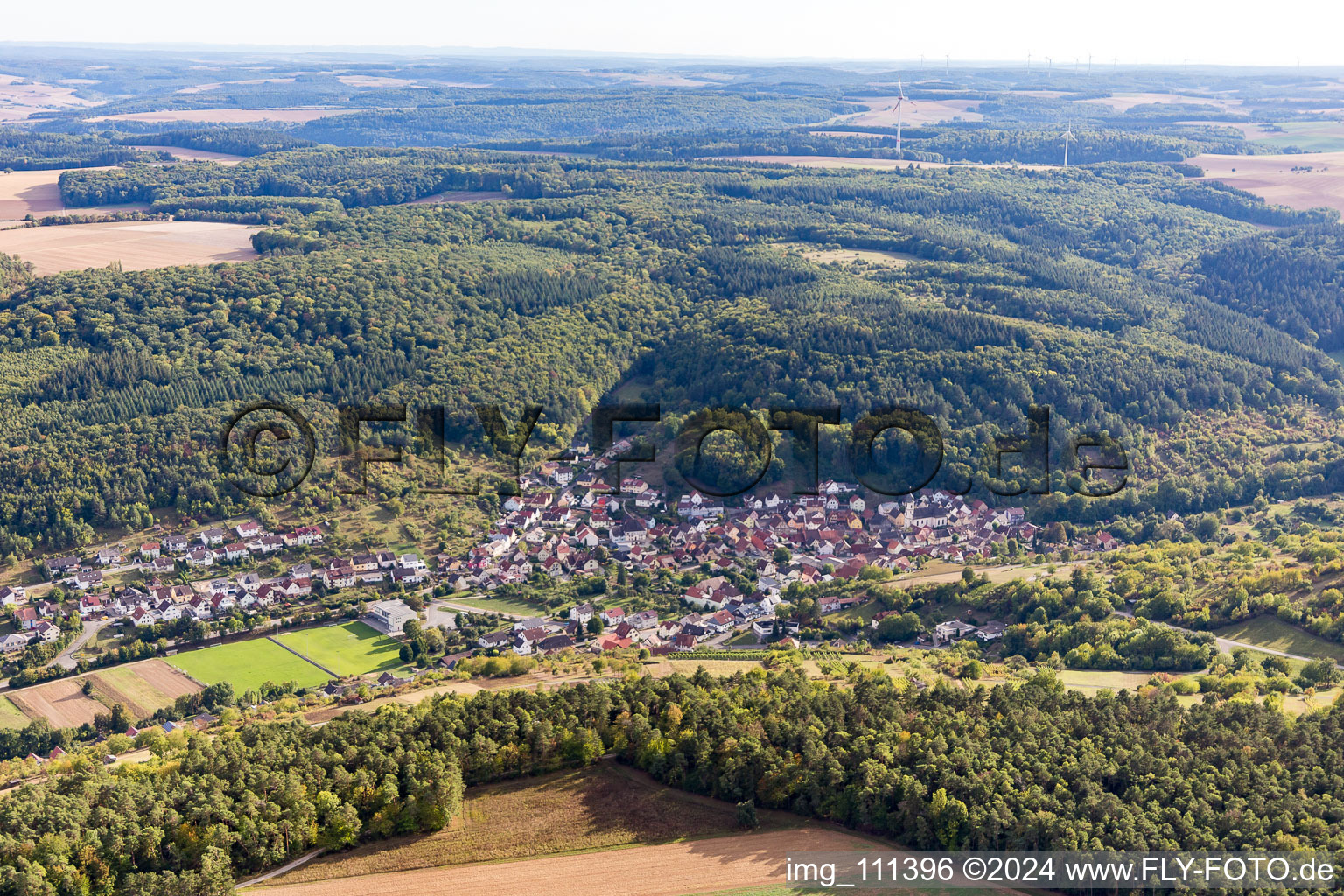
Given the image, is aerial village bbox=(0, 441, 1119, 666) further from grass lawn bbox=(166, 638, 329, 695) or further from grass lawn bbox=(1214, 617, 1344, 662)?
grass lawn bbox=(1214, 617, 1344, 662)

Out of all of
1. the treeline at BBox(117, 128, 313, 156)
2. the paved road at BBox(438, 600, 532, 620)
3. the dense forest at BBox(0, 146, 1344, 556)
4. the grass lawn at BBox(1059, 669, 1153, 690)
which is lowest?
the paved road at BBox(438, 600, 532, 620)

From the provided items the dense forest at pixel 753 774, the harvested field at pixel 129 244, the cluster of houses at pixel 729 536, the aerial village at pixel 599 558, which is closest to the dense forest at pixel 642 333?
the aerial village at pixel 599 558

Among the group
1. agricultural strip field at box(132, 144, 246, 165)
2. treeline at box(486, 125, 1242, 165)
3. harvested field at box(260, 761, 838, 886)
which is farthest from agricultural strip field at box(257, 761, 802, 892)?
agricultural strip field at box(132, 144, 246, 165)

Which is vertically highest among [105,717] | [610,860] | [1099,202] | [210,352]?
[1099,202]

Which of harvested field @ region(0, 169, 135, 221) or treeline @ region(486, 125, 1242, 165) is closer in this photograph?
harvested field @ region(0, 169, 135, 221)

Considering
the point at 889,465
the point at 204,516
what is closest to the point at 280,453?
the point at 204,516

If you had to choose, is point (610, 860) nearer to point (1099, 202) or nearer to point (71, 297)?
point (71, 297)
